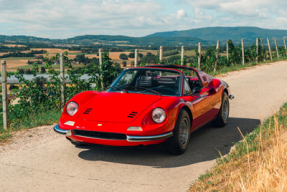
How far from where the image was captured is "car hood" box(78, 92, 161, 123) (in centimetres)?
495

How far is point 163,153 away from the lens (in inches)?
220

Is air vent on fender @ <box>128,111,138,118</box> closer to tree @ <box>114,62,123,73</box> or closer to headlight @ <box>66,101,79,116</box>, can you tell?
headlight @ <box>66,101,79,116</box>

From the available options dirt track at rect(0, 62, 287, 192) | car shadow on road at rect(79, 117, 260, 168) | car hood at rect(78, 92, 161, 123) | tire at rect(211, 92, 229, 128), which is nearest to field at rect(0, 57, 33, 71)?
dirt track at rect(0, 62, 287, 192)

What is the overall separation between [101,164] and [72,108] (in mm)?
1065

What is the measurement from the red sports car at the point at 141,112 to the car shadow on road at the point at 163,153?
0.73 ft

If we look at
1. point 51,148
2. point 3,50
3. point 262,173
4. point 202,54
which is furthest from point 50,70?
point 3,50

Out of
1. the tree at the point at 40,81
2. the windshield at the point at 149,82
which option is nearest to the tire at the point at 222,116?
the windshield at the point at 149,82

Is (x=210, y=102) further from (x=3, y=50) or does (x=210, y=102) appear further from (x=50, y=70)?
(x=3, y=50)

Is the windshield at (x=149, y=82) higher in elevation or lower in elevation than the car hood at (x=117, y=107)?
higher

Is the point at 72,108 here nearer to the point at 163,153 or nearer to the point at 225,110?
the point at 163,153

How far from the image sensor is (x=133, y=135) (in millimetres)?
4742

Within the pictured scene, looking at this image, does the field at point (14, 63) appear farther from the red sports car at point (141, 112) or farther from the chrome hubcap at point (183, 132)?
the chrome hubcap at point (183, 132)

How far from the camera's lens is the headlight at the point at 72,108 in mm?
5426

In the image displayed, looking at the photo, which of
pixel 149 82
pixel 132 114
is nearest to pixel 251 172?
pixel 132 114
